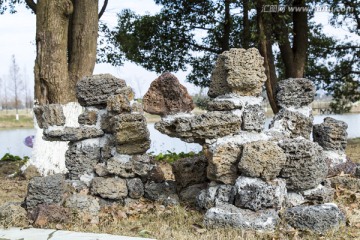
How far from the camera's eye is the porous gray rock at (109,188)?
5.03 m

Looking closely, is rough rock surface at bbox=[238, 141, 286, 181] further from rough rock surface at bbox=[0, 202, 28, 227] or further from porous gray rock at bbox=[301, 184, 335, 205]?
rough rock surface at bbox=[0, 202, 28, 227]

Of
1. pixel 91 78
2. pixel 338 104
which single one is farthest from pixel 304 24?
pixel 91 78

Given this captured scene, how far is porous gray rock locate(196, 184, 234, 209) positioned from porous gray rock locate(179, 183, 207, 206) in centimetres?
26

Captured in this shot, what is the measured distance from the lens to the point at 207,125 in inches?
177

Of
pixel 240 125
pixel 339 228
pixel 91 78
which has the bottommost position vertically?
pixel 339 228

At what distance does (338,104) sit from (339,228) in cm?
921

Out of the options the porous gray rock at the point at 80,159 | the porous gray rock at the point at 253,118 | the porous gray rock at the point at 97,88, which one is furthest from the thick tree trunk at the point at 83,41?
the porous gray rock at the point at 253,118

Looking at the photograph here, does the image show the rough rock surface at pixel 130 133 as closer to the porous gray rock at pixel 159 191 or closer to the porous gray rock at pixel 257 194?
the porous gray rock at pixel 159 191

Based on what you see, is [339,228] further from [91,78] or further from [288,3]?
[288,3]

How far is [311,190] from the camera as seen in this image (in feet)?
15.0

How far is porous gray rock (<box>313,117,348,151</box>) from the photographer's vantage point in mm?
6035

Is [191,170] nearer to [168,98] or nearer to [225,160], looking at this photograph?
[225,160]

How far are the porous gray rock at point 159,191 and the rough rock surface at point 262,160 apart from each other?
3.59ft

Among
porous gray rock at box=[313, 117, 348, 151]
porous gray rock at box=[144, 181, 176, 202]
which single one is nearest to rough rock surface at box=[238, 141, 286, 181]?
porous gray rock at box=[144, 181, 176, 202]
